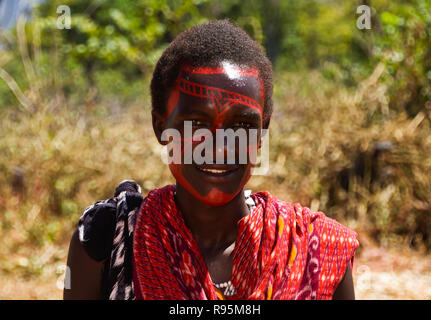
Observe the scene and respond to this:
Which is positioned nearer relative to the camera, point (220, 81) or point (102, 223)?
point (220, 81)

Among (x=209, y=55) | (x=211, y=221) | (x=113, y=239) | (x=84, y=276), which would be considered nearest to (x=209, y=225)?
(x=211, y=221)

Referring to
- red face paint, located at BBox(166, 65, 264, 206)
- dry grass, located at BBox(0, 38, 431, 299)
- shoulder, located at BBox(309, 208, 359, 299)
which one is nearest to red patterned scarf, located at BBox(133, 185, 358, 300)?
shoulder, located at BBox(309, 208, 359, 299)

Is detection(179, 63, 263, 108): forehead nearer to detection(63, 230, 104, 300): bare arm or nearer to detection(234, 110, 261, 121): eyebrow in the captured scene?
detection(234, 110, 261, 121): eyebrow

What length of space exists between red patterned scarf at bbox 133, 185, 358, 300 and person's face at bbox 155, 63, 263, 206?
14cm

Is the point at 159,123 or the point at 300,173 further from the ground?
the point at 159,123

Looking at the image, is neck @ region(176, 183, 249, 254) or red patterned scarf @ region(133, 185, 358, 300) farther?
neck @ region(176, 183, 249, 254)

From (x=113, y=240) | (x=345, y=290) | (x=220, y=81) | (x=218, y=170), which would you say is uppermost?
(x=220, y=81)

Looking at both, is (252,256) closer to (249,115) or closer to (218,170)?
(218,170)

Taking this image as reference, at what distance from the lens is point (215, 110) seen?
5.13ft

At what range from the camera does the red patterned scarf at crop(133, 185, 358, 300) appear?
1.60 m

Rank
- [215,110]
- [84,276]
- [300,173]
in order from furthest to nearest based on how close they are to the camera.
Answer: [300,173], [84,276], [215,110]

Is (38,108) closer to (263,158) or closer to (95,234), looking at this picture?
(263,158)

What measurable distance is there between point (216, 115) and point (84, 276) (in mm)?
714
